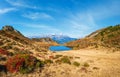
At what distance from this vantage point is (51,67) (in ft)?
87.0

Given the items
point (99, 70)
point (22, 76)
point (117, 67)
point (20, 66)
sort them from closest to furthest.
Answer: point (22, 76)
point (20, 66)
point (99, 70)
point (117, 67)

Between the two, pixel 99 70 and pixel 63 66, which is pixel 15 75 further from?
pixel 99 70

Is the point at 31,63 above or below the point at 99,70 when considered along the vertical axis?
above

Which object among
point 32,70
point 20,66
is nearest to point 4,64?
point 20,66

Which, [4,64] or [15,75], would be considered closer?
[15,75]

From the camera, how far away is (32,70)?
2436 cm

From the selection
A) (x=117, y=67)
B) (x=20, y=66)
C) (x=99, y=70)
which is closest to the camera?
(x=20, y=66)

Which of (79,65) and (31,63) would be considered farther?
(79,65)

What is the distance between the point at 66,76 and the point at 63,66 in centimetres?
410

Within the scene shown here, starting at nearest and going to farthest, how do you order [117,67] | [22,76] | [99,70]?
1. [22,76]
2. [99,70]
3. [117,67]

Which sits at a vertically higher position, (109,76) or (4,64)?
(4,64)

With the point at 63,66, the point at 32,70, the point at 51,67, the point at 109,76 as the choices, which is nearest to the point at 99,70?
the point at 109,76

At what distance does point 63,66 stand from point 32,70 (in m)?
5.38

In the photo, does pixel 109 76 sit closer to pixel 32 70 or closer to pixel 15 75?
pixel 32 70
